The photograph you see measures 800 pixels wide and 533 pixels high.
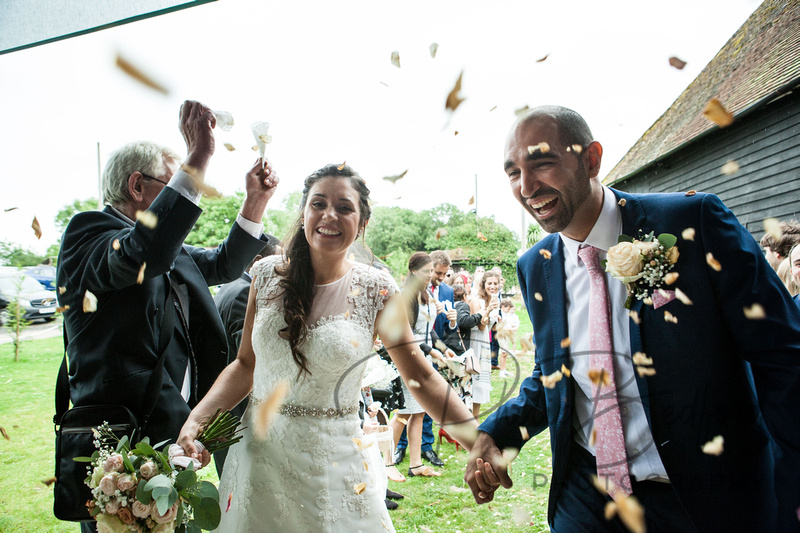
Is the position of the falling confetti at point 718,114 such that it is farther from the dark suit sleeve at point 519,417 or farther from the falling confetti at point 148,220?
the falling confetti at point 148,220

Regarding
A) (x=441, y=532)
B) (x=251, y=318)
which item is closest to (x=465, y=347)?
(x=441, y=532)

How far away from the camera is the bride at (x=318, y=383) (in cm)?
165

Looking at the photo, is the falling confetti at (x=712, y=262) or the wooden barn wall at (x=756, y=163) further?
the wooden barn wall at (x=756, y=163)

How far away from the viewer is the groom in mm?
1218

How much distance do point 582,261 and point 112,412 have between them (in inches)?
67.6

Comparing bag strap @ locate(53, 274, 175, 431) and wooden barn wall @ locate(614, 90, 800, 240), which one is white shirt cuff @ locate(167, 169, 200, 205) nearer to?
bag strap @ locate(53, 274, 175, 431)

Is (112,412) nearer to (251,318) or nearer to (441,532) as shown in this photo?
(251,318)

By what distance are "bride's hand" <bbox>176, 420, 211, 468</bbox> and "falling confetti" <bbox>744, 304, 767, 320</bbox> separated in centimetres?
166

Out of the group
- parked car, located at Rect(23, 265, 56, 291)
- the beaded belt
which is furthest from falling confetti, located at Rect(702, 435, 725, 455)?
parked car, located at Rect(23, 265, 56, 291)

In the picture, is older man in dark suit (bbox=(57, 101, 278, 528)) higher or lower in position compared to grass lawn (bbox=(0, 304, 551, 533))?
higher

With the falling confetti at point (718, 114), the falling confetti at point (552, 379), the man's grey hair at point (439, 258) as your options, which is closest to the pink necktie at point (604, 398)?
the falling confetti at point (552, 379)

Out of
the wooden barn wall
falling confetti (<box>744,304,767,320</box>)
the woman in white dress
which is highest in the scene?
the wooden barn wall

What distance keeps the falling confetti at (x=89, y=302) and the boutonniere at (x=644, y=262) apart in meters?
1.74

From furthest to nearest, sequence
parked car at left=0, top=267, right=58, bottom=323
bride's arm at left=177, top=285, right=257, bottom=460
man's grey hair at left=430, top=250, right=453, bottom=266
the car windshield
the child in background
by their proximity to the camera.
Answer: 1. parked car at left=0, top=267, right=58, bottom=323
2. the car windshield
3. the child in background
4. man's grey hair at left=430, top=250, right=453, bottom=266
5. bride's arm at left=177, top=285, right=257, bottom=460
